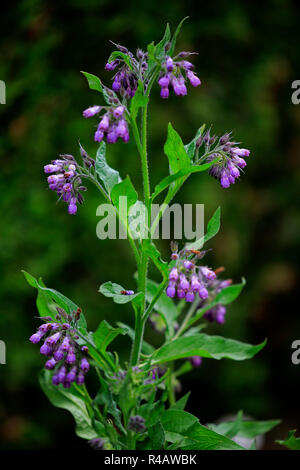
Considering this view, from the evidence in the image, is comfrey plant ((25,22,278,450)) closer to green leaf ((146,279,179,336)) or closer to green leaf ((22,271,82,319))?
green leaf ((22,271,82,319))

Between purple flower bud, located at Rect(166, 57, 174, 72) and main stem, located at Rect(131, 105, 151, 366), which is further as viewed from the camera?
main stem, located at Rect(131, 105, 151, 366)

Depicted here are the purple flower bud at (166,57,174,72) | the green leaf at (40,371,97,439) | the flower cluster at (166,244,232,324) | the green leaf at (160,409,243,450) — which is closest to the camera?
the purple flower bud at (166,57,174,72)

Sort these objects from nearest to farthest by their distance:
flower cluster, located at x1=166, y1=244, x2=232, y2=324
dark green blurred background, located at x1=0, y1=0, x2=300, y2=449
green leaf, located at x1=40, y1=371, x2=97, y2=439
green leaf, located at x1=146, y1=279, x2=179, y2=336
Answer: flower cluster, located at x1=166, y1=244, x2=232, y2=324 < green leaf, located at x1=40, y1=371, x2=97, y2=439 < green leaf, located at x1=146, y1=279, x2=179, y2=336 < dark green blurred background, located at x1=0, y1=0, x2=300, y2=449

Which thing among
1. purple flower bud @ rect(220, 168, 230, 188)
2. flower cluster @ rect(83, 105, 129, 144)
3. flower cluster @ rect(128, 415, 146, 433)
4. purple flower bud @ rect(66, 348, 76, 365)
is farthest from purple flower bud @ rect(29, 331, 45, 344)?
purple flower bud @ rect(220, 168, 230, 188)

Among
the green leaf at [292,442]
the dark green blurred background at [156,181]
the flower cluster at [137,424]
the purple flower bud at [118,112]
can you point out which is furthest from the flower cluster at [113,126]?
the dark green blurred background at [156,181]

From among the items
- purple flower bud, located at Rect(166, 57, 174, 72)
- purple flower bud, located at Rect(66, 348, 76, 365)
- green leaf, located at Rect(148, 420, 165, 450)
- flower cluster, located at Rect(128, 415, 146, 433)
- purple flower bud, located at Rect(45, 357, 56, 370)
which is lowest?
green leaf, located at Rect(148, 420, 165, 450)

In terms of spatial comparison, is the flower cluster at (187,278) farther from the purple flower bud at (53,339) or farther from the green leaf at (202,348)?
the purple flower bud at (53,339)
